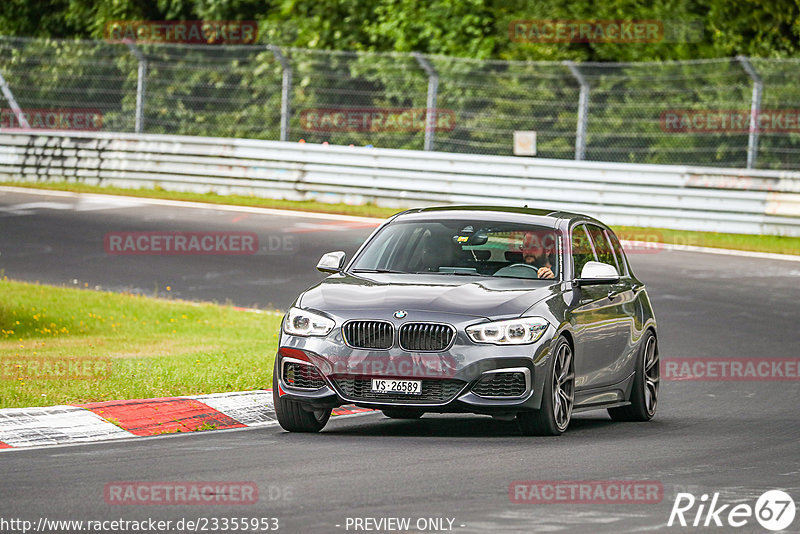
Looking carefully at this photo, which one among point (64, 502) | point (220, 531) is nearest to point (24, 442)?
point (64, 502)

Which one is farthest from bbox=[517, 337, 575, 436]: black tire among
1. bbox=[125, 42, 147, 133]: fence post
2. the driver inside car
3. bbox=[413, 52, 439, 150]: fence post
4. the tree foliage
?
the tree foliage

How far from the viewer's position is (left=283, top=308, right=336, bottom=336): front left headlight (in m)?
10.4

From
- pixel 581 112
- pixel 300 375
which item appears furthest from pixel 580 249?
pixel 581 112

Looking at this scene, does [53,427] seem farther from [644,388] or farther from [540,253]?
[644,388]

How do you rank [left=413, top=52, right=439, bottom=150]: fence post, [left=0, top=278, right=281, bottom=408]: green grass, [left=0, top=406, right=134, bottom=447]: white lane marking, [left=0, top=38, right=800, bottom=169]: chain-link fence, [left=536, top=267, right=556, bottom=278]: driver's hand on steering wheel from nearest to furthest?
[left=0, top=406, right=134, bottom=447]: white lane marking, [left=536, top=267, right=556, bottom=278]: driver's hand on steering wheel, [left=0, top=278, right=281, bottom=408]: green grass, [left=0, top=38, right=800, bottom=169]: chain-link fence, [left=413, top=52, right=439, bottom=150]: fence post

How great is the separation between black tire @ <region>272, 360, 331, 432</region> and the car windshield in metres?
1.20

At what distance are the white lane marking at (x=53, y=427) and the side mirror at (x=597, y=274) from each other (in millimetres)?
3383

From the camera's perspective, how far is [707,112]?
89.4ft

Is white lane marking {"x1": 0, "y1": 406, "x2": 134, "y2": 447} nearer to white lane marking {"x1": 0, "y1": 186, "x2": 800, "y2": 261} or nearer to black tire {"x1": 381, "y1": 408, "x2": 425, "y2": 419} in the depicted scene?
black tire {"x1": 381, "y1": 408, "x2": 425, "y2": 419}

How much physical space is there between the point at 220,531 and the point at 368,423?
449 centimetres

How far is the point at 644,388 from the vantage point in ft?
40.8

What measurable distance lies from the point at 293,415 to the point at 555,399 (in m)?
1.80

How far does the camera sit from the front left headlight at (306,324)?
10438 mm

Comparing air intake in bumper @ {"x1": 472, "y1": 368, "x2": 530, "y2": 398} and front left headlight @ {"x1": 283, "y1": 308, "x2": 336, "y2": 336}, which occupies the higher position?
front left headlight @ {"x1": 283, "y1": 308, "x2": 336, "y2": 336}
